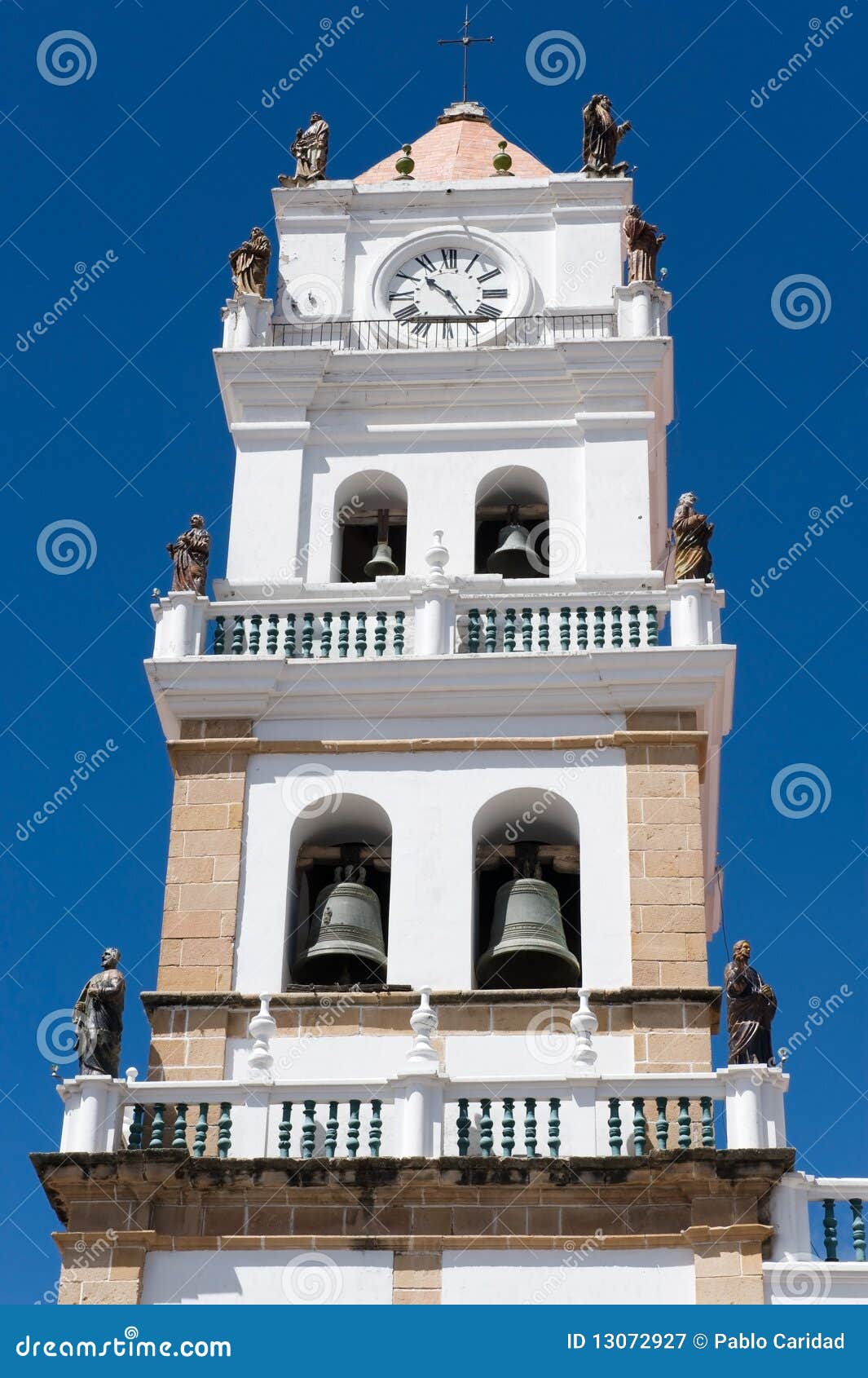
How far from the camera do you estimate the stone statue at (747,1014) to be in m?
22.9

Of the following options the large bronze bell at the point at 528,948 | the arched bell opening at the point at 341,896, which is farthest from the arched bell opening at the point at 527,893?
the arched bell opening at the point at 341,896

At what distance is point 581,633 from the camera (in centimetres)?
2677

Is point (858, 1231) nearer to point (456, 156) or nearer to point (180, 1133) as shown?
point (180, 1133)

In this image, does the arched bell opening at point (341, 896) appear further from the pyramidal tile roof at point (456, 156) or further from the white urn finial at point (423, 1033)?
the pyramidal tile roof at point (456, 156)

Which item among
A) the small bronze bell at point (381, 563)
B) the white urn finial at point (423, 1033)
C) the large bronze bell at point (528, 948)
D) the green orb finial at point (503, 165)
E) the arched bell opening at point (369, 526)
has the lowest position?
the white urn finial at point (423, 1033)

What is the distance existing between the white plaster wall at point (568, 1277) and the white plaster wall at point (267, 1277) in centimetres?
61

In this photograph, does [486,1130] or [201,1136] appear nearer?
[486,1130]

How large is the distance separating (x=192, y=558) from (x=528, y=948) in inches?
220

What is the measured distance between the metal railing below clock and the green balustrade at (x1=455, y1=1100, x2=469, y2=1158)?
10102mm

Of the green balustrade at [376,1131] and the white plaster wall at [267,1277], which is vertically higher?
the green balustrade at [376,1131]

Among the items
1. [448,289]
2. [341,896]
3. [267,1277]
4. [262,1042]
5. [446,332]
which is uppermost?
[448,289]

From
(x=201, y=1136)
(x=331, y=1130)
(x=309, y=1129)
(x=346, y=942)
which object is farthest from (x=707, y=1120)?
(x=201, y=1136)

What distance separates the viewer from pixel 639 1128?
2262cm
